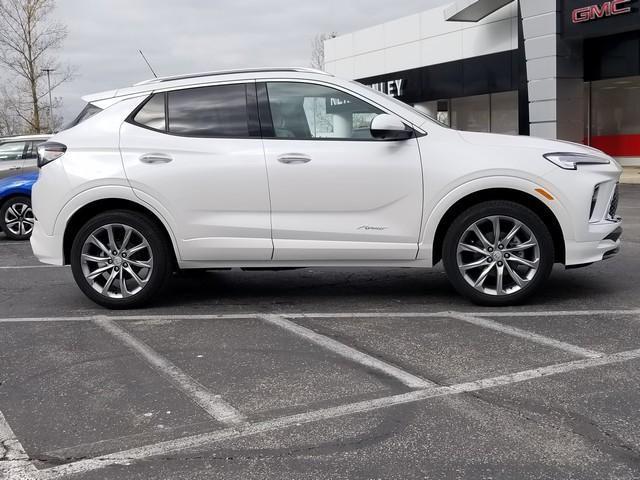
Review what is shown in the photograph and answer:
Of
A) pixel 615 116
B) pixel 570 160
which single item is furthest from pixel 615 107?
pixel 570 160

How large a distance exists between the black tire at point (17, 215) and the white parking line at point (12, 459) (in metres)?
8.90

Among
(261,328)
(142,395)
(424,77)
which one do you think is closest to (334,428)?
(142,395)

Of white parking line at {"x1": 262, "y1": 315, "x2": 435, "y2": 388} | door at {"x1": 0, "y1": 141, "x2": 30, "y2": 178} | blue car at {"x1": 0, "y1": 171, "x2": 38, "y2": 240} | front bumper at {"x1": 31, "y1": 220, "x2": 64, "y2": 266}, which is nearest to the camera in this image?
white parking line at {"x1": 262, "y1": 315, "x2": 435, "y2": 388}

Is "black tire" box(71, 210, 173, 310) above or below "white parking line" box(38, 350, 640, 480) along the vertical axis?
above

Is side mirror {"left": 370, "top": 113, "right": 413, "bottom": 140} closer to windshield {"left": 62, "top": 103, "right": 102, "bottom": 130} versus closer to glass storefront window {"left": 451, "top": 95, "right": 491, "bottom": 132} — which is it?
windshield {"left": 62, "top": 103, "right": 102, "bottom": 130}

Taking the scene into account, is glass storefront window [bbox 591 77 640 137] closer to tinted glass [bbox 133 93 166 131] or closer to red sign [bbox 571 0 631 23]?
red sign [bbox 571 0 631 23]

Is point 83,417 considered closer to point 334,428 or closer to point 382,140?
point 334,428

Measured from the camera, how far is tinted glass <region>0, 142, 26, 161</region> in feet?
43.4


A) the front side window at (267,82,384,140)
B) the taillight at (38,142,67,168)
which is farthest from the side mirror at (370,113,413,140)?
the taillight at (38,142,67,168)

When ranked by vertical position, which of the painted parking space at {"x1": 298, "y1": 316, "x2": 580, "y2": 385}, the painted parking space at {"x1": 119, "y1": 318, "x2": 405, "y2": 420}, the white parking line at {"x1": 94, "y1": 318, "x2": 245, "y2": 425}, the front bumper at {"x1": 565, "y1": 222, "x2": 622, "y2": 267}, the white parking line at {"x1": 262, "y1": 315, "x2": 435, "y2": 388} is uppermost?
the front bumper at {"x1": 565, "y1": 222, "x2": 622, "y2": 267}

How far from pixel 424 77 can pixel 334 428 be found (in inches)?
973

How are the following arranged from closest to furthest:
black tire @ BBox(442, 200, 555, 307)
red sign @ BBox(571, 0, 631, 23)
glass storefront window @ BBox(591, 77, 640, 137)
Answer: black tire @ BBox(442, 200, 555, 307) < red sign @ BBox(571, 0, 631, 23) < glass storefront window @ BBox(591, 77, 640, 137)

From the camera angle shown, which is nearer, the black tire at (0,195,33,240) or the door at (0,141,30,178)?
the black tire at (0,195,33,240)

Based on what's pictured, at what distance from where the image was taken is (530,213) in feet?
18.6
